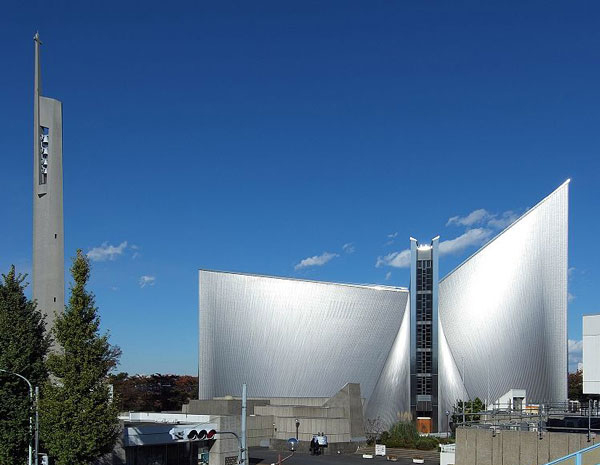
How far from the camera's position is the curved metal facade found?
52125 mm

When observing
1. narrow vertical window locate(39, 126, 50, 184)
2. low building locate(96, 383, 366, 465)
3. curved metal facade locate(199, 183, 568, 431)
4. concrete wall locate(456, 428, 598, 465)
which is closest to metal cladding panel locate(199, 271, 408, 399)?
curved metal facade locate(199, 183, 568, 431)

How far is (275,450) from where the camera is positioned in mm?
43375

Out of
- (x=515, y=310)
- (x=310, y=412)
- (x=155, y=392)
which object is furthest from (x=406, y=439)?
(x=155, y=392)

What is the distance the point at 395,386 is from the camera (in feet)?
176

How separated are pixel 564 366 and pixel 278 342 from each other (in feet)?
68.9

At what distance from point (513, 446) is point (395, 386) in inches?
1569

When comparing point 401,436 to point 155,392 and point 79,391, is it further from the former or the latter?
point 155,392

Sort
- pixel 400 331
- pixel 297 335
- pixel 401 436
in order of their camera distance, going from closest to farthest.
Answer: pixel 401 436
pixel 400 331
pixel 297 335

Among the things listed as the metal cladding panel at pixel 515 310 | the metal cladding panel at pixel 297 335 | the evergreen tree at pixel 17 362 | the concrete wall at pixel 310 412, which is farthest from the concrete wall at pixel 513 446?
the metal cladding panel at pixel 297 335

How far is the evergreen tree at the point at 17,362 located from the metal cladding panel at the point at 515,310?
116 ft

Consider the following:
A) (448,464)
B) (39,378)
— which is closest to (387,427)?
(448,464)

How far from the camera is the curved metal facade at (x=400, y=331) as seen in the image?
52125mm

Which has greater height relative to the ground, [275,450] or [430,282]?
[430,282]

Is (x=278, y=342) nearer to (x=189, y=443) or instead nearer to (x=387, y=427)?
(x=387, y=427)
